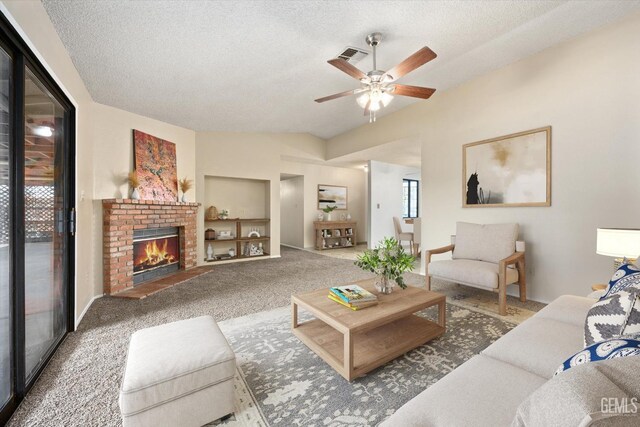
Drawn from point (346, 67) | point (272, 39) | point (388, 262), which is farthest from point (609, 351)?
point (272, 39)

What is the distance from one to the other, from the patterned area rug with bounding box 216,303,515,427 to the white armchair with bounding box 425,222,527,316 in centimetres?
46

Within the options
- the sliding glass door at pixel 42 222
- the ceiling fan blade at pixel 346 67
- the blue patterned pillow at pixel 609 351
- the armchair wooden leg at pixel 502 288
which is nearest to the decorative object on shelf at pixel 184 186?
the sliding glass door at pixel 42 222

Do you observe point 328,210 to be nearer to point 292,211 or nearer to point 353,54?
point 292,211

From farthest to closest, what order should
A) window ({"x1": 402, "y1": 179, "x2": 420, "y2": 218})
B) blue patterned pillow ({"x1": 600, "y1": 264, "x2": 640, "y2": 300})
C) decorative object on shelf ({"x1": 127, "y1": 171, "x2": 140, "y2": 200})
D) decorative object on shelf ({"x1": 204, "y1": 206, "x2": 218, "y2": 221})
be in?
window ({"x1": 402, "y1": 179, "x2": 420, "y2": 218}) < decorative object on shelf ({"x1": 204, "y1": 206, "x2": 218, "y2": 221}) < decorative object on shelf ({"x1": 127, "y1": 171, "x2": 140, "y2": 200}) < blue patterned pillow ({"x1": 600, "y1": 264, "x2": 640, "y2": 300})

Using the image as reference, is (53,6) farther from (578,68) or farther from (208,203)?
(578,68)

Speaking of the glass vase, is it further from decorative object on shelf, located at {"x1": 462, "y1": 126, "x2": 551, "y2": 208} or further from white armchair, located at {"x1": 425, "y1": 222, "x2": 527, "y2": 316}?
decorative object on shelf, located at {"x1": 462, "y1": 126, "x2": 551, "y2": 208}

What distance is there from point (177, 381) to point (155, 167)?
379 cm

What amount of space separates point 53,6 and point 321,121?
4.03m

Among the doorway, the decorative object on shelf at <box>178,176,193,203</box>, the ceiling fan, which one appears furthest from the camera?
the doorway

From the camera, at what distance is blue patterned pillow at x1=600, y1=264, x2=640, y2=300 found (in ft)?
3.65

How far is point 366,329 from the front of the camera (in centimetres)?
165

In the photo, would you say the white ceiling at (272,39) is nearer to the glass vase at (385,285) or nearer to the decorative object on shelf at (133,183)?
the decorative object on shelf at (133,183)

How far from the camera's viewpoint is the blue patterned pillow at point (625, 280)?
111 cm

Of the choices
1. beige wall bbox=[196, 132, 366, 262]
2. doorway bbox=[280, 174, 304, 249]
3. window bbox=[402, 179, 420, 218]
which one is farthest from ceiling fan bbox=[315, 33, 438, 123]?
window bbox=[402, 179, 420, 218]
